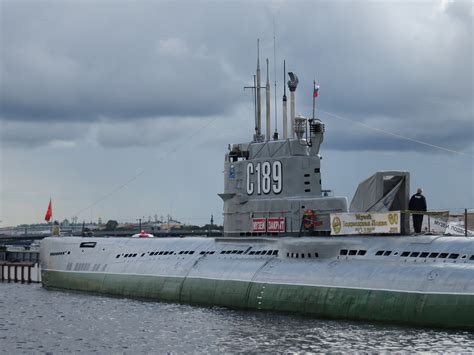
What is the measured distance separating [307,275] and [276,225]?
585 centimetres

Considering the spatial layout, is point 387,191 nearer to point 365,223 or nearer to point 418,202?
point 418,202

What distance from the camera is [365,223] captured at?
33906 millimetres

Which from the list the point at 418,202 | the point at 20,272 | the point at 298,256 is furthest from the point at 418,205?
the point at 20,272

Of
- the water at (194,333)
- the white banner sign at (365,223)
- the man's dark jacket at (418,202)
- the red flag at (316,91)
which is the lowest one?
the water at (194,333)

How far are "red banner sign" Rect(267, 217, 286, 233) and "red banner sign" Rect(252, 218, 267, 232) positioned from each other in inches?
8.7

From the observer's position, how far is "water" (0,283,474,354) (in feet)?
85.8

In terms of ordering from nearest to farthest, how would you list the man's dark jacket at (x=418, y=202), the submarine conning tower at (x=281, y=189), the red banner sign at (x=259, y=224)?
the man's dark jacket at (x=418, y=202) < the submarine conning tower at (x=281, y=189) < the red banner sign at (x=259, y=224)

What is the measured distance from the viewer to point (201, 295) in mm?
37375

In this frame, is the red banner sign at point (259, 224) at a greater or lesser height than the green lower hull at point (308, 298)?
greater

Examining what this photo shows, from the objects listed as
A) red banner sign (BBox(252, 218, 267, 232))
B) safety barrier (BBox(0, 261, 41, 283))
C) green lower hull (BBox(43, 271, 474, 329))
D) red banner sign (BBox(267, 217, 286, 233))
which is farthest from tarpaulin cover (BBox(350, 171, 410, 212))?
safety barrier (BBox(0, 261, 41, 283))

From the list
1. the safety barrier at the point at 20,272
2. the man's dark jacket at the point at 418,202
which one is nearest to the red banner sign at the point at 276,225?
the man's dark jacket at the point at 418,202

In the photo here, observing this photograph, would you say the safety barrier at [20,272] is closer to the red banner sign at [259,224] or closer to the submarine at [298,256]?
the submarine at [298,256]

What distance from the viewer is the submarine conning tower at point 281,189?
37.6 m

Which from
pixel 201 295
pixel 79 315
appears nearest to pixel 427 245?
pixel 201 295
